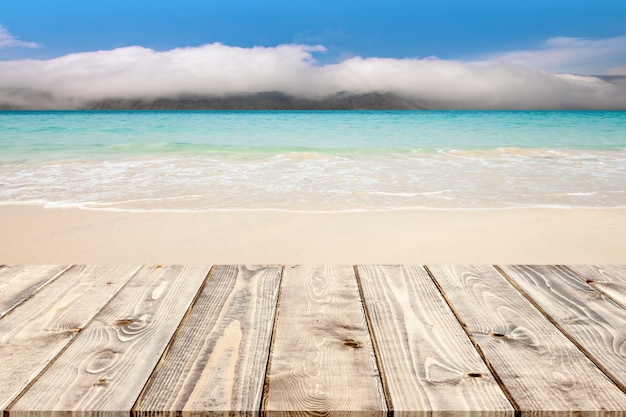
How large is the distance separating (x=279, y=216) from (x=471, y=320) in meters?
3.75

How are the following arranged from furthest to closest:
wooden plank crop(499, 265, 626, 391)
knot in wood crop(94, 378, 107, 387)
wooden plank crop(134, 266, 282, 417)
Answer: wooden plank crop(499, 265, 626, 391) → knot in wood crop(94, 378, 107, 387) → wooden plank crop(134, 266, 282, 417)

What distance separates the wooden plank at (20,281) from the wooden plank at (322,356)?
987 mm

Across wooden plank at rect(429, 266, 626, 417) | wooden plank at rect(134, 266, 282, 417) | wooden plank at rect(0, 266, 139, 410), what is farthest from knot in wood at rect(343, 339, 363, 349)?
wooden plank at rect(0, 266, 139, 410)

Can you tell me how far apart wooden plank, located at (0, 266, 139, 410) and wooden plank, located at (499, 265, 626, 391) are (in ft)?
5.22

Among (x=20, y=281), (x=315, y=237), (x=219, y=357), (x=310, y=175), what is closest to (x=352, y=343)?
(x=219, y=357)

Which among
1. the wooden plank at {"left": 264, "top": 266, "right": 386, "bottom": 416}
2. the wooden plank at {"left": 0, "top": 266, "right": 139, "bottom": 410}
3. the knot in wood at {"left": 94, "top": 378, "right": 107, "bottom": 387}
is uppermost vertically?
the wooden plank at {"left": 264, "top": 266, "right": 386, "bottom": 416}

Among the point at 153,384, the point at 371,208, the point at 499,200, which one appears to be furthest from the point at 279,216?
the point at 153,384

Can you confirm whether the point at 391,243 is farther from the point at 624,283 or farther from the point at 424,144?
the point at 424,144

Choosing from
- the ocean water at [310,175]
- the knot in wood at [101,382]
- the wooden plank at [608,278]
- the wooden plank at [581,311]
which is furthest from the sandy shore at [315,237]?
the knot in wood at [101,382]

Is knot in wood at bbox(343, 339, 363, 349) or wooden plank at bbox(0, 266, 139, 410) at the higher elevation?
knot in wood at bbox(343, 339, 363, 349)

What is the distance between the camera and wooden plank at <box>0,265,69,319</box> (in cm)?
206

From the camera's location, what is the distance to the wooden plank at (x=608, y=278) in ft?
7.12

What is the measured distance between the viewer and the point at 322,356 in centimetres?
160

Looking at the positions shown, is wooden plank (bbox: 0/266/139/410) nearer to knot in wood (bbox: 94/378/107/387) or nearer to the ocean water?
knot in wood (bbox: 94/378/107/387)
